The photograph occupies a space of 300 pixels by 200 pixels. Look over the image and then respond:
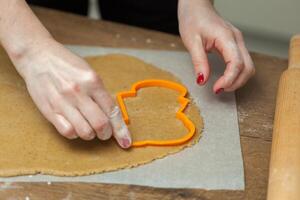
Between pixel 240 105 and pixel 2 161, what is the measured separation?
45 cm

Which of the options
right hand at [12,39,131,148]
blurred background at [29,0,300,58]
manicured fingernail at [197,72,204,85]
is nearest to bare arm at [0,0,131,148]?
right hand at [12,39,131,148]

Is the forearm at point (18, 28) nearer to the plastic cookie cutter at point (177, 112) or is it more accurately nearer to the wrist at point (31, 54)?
the wrist at point (31, 54)

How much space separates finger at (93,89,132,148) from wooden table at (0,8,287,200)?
3.3 inches

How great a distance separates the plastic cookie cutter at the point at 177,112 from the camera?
32.4 inches

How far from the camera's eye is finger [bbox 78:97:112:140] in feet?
2.53

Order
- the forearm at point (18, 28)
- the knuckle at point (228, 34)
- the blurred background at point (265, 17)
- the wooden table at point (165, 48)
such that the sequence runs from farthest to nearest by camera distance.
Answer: the blurred background at point (265, 17)
the knuckle at point (228, 34)
the forearm at point (18, 28)
the wooden table at point (165, 48)

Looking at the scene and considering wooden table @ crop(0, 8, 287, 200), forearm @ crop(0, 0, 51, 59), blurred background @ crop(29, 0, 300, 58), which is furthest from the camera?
blurred background @ crop(29, 0, 300, 58)

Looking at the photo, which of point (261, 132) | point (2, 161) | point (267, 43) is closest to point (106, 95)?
point (2, 161)

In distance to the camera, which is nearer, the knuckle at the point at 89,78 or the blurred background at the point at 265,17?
the knuckle at the point at 89,78

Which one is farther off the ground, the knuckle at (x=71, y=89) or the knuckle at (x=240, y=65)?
the knuckle at (x=71, y=89)

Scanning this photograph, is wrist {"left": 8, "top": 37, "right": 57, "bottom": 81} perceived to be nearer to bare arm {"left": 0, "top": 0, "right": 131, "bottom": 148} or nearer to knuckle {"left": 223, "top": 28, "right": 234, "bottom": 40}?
bare arm {"left": 0, "top": 0, "right": 131, "bottom": 148}

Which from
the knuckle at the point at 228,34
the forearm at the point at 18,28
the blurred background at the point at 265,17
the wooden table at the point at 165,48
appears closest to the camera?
the wooden table at the point at 165,48

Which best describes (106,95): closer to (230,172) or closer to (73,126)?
(73,126)

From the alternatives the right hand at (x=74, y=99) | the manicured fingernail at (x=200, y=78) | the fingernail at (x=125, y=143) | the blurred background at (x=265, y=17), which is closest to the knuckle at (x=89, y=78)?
the right hand at (x=74, y=99)
